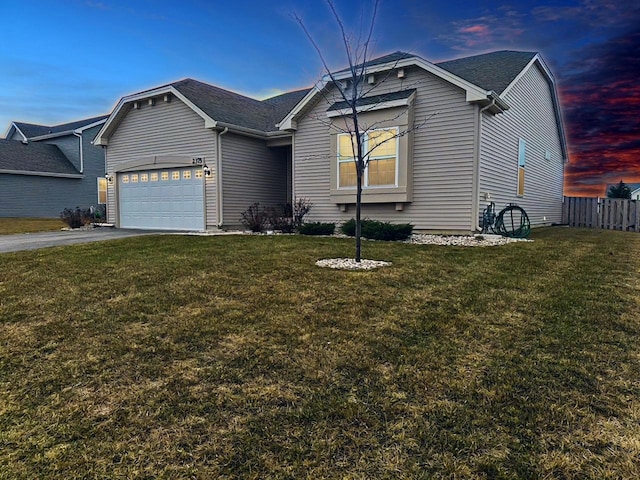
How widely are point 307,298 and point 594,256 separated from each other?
600cm

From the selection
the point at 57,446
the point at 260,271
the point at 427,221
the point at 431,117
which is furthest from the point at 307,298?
the point at 431,117

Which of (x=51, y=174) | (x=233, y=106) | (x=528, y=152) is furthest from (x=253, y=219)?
(x=51, y=174)

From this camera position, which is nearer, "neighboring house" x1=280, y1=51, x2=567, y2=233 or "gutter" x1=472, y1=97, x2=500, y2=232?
"gutter" x1=472, y1=97, x2=500, y2=232

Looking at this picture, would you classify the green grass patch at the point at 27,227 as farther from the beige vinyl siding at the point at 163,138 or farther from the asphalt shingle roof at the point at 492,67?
the asphalt shingle roof at the point at 492,67

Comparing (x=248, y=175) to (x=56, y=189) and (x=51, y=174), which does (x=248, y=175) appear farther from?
(x=56, y=189)

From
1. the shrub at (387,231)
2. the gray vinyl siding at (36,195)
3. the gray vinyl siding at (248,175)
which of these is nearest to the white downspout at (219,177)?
the gray vinyl siding at (248,175)

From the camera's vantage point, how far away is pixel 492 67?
41.8 ft

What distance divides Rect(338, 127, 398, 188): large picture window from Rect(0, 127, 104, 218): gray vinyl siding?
20225 mm

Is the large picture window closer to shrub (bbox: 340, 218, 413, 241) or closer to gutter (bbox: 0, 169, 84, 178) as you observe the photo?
shrub (bbox: 340, 218, 413, 241)

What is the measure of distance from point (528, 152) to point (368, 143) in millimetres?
6118

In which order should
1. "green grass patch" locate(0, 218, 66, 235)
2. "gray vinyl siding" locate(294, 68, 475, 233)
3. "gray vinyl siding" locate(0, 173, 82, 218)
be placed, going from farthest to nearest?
"gray vinyl siding" locate(0, 173, 82, 218)
"green grass patch" locate(0, 218, 66, 235)
"gray vinyl siding" locate(294, 68, 475, 233)

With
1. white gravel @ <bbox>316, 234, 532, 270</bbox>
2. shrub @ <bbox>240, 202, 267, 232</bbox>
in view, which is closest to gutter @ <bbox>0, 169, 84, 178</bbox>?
shrub @ <bbox>240, 202, 267, 232</bbox>

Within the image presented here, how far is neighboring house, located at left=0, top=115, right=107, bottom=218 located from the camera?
72.7 ft

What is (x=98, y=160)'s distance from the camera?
82.9ft
